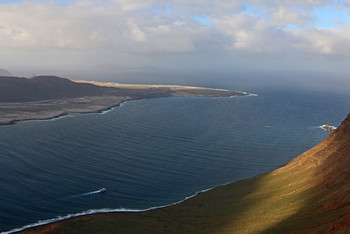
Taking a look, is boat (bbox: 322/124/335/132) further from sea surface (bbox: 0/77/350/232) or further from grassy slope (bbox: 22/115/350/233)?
grassy slope (bbox: 22/115/350/233)

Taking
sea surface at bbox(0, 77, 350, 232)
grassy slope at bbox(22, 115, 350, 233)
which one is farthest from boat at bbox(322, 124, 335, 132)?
grassy slope at bbox(22, 115, 350, 233)

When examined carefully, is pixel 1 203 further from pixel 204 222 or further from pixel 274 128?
pixel 274 128

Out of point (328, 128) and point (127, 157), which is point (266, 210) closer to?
point (127, 157)

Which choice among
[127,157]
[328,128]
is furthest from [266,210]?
[328,128]

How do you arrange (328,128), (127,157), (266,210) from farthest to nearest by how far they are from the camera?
1. (328,128)
2. (127,157)
3. (266,210)

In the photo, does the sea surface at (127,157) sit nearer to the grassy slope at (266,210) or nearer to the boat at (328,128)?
the boat at (328,128)

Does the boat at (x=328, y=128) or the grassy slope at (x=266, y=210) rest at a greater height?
the boat at (x=328, y=128)

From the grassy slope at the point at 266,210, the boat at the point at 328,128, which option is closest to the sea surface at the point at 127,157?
the boat at the point at 328,128
